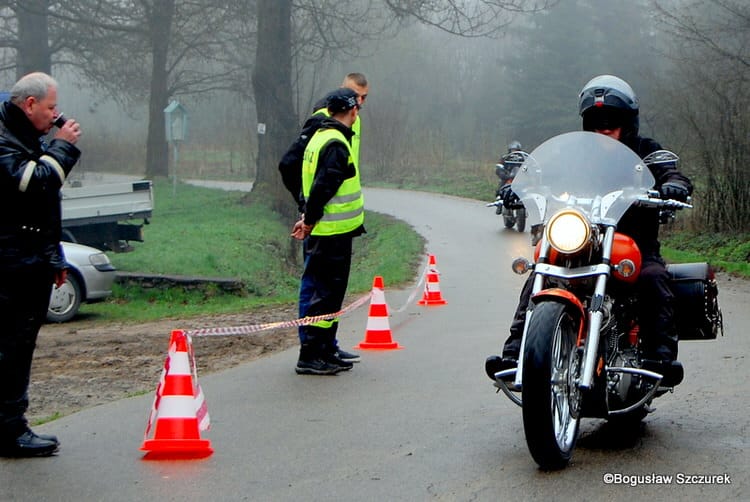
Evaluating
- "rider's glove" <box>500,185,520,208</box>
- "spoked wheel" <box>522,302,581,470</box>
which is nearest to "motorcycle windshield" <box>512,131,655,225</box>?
"rider's glove" <box>500,185,520,208</box>

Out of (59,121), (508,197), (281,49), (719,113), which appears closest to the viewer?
(59,121)

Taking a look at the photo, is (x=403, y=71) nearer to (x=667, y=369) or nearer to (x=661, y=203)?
(x=661, y=203)

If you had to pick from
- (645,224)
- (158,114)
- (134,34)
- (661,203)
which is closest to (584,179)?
(661,203)

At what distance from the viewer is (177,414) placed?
6.17 m

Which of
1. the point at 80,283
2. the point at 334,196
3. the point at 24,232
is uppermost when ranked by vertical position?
the point at 334,196

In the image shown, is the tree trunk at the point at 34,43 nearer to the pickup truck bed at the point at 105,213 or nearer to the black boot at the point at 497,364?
the pickup truck bed at the point at 105,213

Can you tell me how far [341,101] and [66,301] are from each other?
21.1ft

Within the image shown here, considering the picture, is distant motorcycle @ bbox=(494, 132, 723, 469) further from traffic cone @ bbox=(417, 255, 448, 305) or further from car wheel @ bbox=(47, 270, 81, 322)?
car wheel @ bbox=(47, 270, 81, 322)

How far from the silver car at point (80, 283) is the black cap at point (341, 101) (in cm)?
608

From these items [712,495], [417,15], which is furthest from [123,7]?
[712,495]

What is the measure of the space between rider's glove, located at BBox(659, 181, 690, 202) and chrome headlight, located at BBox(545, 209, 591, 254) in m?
0.67

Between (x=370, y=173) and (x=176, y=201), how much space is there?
1934 cm

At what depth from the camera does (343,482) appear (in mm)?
5492

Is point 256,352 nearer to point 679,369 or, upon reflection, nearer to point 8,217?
point 8,217
